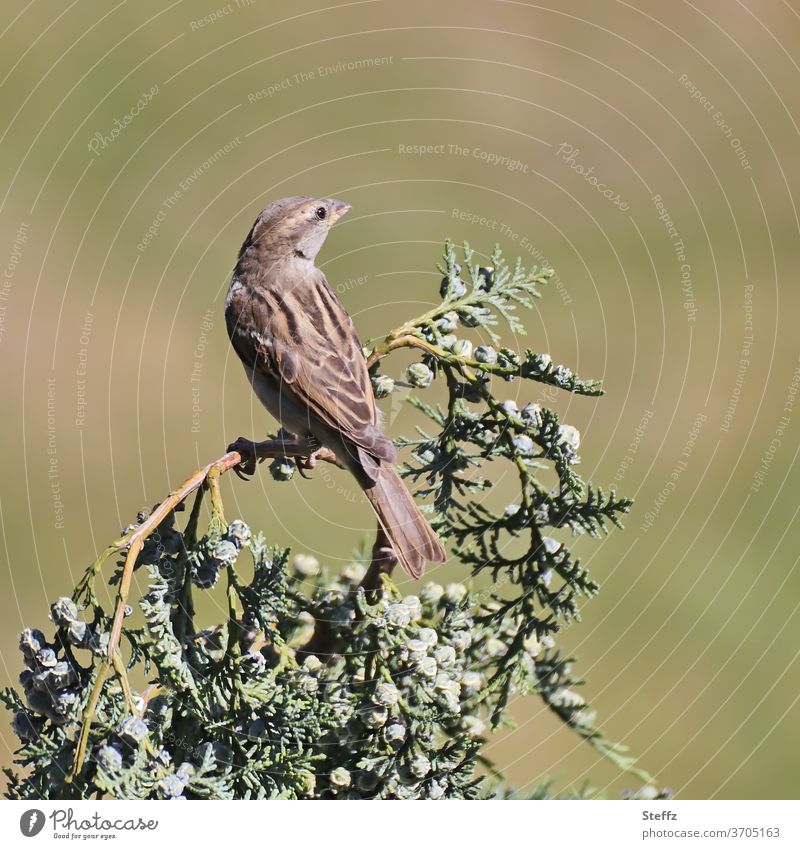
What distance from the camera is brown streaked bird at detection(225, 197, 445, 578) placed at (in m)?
2.68

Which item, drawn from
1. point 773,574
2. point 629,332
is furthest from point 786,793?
point 629,332

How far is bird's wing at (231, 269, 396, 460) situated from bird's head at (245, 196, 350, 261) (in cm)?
10

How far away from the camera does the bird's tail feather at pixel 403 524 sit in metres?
2.46

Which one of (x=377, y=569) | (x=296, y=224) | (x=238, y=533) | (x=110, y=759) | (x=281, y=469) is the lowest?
(x=110, y=759)

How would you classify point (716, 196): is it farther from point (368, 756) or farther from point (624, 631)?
point (368, 756)

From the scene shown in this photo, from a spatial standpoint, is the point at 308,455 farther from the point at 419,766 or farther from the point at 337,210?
the point at 419,766

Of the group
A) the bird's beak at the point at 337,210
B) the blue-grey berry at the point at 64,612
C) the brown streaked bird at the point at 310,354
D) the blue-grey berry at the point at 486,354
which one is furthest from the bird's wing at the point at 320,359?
the blue-grey berry at the point at 64,612

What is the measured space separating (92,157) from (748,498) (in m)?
4.45

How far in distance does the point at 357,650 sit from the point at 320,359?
89cm

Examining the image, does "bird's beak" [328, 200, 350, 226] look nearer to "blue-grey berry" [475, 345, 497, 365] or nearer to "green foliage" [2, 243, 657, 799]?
"green foliage" [2, 243, 657, 799]

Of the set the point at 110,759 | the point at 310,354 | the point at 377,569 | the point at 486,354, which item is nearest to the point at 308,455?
the point at 310,354

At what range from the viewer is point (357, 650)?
230cm

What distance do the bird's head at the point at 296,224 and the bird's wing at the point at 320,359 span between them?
3.9 inches

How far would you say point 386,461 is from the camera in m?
2.70
